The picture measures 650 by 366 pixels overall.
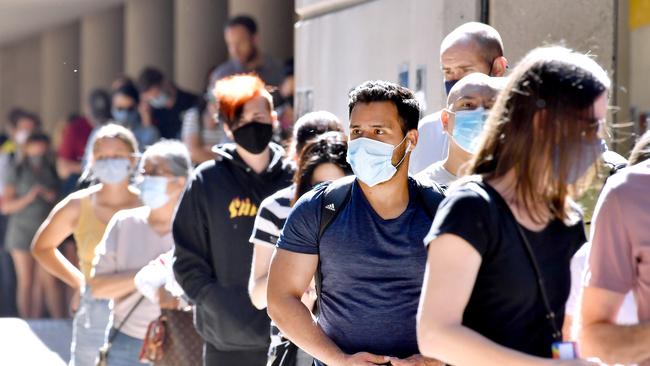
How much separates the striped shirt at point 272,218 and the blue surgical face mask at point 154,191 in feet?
5.85

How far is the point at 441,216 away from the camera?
3135mm

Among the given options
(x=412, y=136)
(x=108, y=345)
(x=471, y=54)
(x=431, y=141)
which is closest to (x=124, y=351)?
(x=108, y=345)

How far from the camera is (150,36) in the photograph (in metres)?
18.4

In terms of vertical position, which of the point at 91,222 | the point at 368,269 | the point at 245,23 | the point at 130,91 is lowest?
the point at 91,222

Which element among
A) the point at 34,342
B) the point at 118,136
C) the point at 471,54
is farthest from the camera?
the point at 34,342

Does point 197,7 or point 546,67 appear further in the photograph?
point 197,7

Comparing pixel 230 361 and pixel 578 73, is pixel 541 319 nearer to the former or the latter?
pixel 578 73

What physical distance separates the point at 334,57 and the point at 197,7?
7046mm

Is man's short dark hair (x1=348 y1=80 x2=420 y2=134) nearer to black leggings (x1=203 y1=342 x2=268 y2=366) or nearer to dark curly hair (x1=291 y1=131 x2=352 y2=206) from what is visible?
dark curly hair (x1=291 y1=131 x2=352 y2=206)

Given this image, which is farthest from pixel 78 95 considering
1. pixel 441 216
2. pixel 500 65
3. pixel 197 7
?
pixel 441 216

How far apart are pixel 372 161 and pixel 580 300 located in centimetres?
105

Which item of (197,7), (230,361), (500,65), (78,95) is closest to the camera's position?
(500,65)

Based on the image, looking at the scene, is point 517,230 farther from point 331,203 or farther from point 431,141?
point 431,141

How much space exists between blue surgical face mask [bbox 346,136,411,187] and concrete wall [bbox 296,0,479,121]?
10.9 ft
